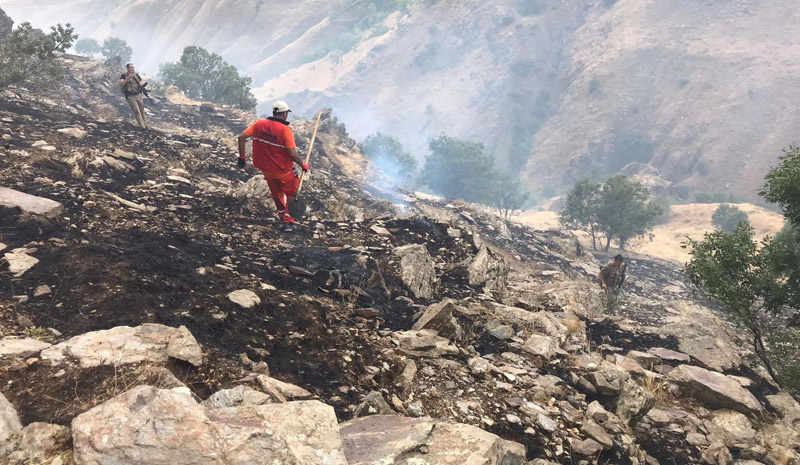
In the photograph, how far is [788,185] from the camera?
19.2 feet

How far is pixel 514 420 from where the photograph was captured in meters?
3.62

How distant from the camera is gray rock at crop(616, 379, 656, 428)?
4.10 metres

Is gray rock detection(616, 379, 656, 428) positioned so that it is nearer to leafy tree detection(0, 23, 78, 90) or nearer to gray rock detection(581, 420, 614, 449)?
gray rock detection(581, 420, 614, 449)

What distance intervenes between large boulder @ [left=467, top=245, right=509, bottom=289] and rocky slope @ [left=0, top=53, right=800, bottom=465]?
44 millimetres

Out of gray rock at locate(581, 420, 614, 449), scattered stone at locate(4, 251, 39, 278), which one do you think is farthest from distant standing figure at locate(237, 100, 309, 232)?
gray rock at locate(581, 420, 614, 449)

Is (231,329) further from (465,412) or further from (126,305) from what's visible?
(465,412)

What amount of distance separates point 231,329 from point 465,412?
2.42 meters

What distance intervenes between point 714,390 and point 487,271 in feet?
12.9

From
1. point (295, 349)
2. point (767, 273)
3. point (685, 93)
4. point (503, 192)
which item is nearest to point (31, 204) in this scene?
point (295, 349)

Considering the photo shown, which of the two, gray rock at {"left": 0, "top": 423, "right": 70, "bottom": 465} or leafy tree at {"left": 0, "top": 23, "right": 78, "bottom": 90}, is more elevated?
leafy tree at {"left": 0, "top": 23, "right": 78, "bottom": 90}

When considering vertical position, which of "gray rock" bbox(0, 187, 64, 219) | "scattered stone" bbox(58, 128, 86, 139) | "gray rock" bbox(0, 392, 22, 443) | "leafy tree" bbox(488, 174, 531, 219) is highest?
"leafy tree" bbox(488, 174, 531, 219)

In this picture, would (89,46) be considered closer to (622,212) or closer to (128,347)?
(622,212)

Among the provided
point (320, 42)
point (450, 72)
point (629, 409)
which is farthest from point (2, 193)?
point (320, 42)

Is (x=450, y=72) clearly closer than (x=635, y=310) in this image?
No
